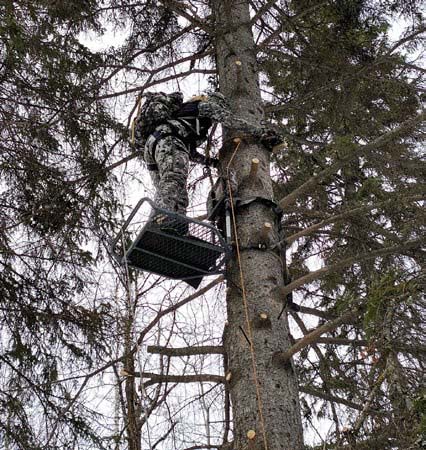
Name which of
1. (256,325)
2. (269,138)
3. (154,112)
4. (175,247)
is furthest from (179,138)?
(256,325)

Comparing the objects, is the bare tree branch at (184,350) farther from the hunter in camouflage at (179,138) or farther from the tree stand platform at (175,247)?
the hunter in camouflage at (179,138)

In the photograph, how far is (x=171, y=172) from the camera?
4.84m

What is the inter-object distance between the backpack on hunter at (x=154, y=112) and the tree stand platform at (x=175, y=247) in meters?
0.97

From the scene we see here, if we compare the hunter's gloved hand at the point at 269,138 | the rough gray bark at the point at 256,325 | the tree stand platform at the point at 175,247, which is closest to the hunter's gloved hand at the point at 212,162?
the rough gray bark at the point at 256,325

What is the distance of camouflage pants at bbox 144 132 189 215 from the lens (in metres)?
4.73

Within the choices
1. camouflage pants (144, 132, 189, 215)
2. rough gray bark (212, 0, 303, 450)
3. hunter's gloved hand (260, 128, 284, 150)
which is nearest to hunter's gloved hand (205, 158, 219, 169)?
rough gray bark (212, 0, 303, 450)

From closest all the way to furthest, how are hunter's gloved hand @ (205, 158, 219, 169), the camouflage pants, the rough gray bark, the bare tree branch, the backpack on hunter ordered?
the rough gray bark < the bare tree branch < the camouflage pants < the backpack on hunter < hunter's gloved hand @ (205, 158, 219, 169)

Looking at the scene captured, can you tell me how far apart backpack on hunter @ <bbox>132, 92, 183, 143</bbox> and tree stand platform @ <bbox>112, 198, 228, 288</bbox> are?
0.97m

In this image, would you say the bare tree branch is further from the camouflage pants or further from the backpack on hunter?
the backpack on hunter

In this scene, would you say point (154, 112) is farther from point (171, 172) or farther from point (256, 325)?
point (256, 325)

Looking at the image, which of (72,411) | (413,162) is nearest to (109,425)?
(72,411)

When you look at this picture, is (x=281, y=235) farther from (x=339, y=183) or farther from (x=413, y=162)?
(x=339, y=183)

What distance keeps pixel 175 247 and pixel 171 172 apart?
1.89 ft

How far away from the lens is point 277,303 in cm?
433
